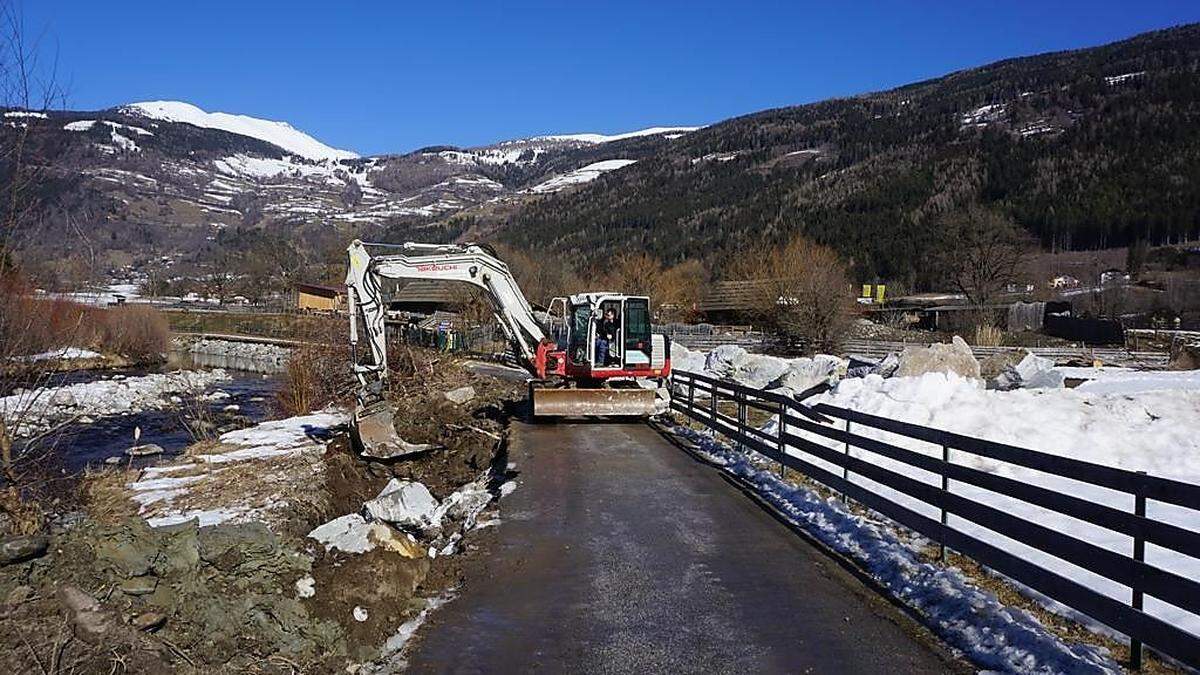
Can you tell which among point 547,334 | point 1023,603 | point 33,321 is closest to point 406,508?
point 33,321

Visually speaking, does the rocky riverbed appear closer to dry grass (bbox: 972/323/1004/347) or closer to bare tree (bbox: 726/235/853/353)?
bare tree (bbox: 726/235/853/353)

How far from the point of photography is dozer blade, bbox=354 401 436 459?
1720 cm

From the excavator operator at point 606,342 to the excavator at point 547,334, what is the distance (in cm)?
2

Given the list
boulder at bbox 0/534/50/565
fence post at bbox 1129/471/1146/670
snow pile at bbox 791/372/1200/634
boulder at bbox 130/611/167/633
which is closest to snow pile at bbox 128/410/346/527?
boulder at bbox 0/534/50/565

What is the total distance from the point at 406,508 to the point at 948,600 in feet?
24.8

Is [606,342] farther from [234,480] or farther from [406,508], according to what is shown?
[406,508]

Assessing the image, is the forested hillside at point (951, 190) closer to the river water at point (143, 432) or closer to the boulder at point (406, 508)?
the river water at point (143, 432)

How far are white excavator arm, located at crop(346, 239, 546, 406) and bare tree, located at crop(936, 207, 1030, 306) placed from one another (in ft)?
171

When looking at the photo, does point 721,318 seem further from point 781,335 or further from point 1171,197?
point 1171,197

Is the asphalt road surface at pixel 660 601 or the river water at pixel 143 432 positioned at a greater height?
the asphalt road surface at pixel 660 601

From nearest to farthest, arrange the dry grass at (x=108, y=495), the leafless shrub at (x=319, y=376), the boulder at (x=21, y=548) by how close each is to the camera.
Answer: the boulder at (x=21, y=548)
the dry grass at (x=108, y=495)
the leafless shrub at (x=319, y=376)

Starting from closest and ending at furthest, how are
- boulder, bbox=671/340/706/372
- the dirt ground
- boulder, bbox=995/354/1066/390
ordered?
the dirt ground, boulder, bbox=995/354/1066/390, boulder, bbox=671/340/706/372

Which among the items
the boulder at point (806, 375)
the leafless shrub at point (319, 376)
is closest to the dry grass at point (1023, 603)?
the boulder at point (806, 375)

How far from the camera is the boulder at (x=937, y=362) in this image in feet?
72.5
